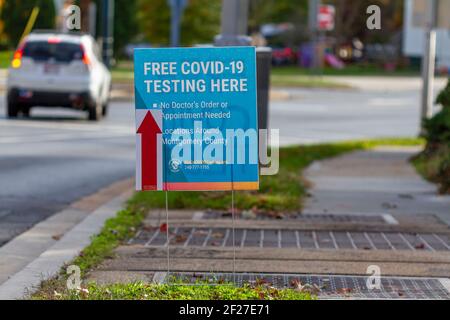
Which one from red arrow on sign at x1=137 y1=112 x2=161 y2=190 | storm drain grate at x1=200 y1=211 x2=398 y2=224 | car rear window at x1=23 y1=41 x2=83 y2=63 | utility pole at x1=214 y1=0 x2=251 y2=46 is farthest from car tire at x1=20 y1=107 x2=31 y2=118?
red arrow on sign at x1=137 y1=112 x2=161 y2=190

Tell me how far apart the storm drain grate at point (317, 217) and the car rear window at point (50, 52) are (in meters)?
13.7

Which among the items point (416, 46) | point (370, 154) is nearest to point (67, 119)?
point (370, 154)

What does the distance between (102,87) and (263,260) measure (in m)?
17.9

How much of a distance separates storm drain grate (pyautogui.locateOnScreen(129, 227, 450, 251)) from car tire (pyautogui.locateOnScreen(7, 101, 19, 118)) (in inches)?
595

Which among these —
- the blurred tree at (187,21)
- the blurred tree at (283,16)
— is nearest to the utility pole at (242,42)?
the blurred tree at (187,21)

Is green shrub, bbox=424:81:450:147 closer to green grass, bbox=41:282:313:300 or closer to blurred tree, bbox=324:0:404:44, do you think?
green grass, bbox=41:282:313:300

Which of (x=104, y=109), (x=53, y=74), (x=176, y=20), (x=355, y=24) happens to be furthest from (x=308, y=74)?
(x=176, y=20)

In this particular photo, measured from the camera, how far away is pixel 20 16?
5328 centimetres

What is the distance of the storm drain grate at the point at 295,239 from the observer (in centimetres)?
1066

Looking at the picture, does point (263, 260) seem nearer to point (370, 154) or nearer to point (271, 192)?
point (271, 192)

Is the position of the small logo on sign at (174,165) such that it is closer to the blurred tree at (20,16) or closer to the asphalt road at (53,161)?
the asphalt road at (53,161)

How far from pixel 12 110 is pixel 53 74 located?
4.17ft

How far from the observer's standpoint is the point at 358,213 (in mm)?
12992
